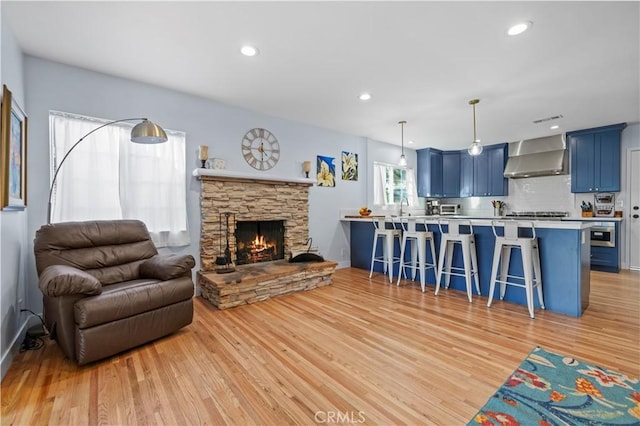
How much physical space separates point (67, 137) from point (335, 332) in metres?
3.28

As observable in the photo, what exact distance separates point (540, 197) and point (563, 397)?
18.3 feet

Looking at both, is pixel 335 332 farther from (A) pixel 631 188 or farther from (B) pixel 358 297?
(A) pixel 631 188

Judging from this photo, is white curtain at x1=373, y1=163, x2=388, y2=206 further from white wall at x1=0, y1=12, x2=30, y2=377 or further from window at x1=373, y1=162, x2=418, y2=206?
white wall at x1=0, y1=12, x2=30, y2=377

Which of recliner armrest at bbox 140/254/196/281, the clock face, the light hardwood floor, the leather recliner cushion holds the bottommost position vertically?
the light hardwood floor

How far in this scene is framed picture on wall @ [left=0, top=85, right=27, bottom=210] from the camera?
202cm

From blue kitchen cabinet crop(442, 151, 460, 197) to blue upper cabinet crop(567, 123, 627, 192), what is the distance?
2.13 meters

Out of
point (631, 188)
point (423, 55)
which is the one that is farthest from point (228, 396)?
point (631, 188)

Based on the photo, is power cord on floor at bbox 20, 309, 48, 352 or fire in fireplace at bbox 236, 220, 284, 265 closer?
power cord on floor at bbox 20, 309, 48, 352

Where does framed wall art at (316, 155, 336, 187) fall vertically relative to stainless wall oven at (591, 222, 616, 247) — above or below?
above

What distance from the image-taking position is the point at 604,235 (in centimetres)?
505

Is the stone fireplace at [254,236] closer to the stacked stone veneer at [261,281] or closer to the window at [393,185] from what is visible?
the stacked stone veneer at [261,281]

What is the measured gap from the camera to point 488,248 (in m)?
3.74

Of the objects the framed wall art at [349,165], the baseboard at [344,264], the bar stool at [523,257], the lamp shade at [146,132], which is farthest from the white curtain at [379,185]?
the lamp shade at [146,132]

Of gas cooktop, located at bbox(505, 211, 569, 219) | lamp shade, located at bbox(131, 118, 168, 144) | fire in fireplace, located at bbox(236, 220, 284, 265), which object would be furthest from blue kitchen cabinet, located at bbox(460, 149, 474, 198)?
lamp shade, located at bbox(131, 118, 168, 144)
